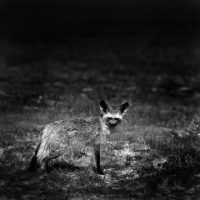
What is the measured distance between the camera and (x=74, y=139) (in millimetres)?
10430

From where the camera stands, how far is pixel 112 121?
1038cm

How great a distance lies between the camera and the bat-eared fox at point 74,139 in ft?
32.7

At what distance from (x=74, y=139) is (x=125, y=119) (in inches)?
196

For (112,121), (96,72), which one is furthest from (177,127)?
(96,72)

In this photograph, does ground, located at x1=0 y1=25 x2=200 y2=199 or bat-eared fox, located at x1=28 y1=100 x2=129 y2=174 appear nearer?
ground, located at x1=0 y1=25 x2=200 y2=199

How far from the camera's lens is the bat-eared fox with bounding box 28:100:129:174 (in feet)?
32.7

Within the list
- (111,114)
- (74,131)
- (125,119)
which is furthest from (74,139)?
(125,119)

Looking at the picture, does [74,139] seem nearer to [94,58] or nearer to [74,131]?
[74,131]

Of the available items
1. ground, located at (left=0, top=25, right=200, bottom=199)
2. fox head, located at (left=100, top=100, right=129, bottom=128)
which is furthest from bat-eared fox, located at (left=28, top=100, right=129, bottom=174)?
ground, located at (left=0, top=25, right=200, bottom=199)

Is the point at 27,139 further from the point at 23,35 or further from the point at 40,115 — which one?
the point at 23,35

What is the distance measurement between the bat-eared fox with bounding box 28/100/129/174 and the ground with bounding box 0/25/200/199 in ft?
1.44

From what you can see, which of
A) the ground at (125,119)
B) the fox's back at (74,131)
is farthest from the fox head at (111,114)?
the ground at (125,119)

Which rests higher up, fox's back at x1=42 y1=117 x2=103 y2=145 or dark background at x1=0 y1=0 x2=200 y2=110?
dark background at x1=0 y1=0 x2=200 y2=110

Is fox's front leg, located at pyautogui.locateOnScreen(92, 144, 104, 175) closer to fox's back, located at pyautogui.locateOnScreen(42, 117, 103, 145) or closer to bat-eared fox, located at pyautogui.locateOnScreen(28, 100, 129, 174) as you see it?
bat-eared fox, located at pyautogui.locateOnScreen(28, 100, 129, 174)
